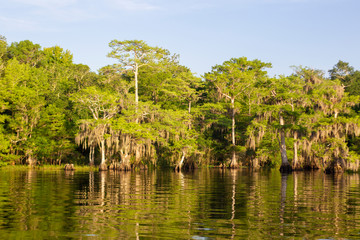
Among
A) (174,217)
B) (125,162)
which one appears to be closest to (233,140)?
(125,162)

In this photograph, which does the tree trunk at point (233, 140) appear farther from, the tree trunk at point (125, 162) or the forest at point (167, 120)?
the tree trunk at point (125, 162)

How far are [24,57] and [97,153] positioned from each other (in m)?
27.3

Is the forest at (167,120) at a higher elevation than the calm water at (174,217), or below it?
higher

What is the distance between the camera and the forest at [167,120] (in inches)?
1795

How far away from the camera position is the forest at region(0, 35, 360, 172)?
4559cm

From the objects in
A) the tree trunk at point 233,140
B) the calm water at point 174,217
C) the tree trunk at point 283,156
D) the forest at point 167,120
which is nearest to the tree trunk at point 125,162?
the forest at point 167,120

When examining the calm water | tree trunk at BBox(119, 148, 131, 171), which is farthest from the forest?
the calm water

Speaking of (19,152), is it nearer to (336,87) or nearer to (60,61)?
(60,61)

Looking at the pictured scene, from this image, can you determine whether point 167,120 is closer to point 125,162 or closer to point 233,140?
point 125,162

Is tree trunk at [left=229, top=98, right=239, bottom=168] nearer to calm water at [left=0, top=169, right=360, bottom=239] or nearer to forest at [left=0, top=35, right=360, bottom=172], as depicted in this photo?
forest at [left=0, top=35, right=360, bottom=172]

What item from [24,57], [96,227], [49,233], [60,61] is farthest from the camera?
[60,61]

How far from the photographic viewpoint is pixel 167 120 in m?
48.7

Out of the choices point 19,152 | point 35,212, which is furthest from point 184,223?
point 19,152

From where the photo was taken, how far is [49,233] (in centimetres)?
906
